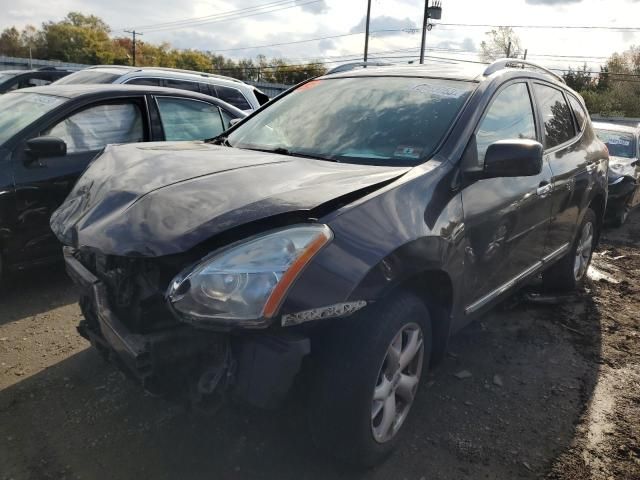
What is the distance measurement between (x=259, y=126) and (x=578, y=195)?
2428mm

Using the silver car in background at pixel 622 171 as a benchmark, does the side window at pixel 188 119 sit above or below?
above

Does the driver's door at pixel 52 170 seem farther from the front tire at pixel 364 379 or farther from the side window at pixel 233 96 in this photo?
the side window at pixel 233 96

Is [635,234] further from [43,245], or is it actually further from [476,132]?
[43,245]

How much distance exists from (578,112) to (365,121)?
2.35 m

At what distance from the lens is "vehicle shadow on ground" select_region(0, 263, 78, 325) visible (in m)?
3.80

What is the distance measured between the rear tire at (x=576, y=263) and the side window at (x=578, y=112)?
74cm

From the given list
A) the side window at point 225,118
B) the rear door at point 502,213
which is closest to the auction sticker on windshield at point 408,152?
the rear door at point 502,213

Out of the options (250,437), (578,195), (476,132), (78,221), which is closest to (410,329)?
(250,437)

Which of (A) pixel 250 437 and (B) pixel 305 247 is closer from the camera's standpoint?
(B) pixel 305 247

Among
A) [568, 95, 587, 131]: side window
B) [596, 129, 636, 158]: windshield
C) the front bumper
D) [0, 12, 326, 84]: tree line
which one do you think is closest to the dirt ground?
the front bumper

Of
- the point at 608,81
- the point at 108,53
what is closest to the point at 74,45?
the point at 108,53

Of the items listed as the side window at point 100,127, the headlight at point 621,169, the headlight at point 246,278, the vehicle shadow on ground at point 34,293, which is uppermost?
the side window at point 100,127

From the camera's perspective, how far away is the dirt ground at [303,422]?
2365 mm

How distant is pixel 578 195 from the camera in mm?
3979
